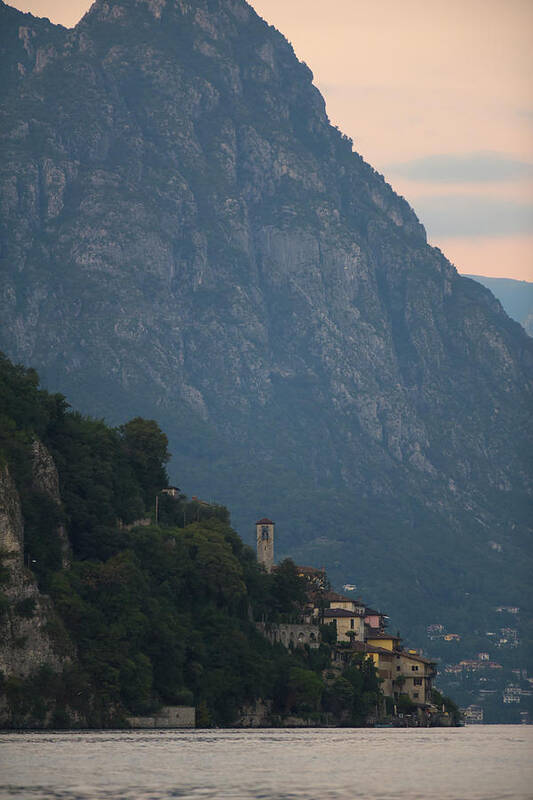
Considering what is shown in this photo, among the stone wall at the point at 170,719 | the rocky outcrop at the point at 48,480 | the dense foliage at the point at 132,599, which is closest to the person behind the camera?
the dense foliage at the point at 132,599

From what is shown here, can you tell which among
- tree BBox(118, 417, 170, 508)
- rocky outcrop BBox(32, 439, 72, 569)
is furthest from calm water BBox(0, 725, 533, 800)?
tree BBox(118, 417, 170, 508)

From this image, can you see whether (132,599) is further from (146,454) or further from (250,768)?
(250,768)

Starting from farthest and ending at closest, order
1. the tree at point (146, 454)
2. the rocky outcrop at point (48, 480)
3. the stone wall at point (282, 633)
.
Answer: the tree at point (146, 454)
the stone wall at point (282, 633)
the rocky outcrop at point (48, 480)

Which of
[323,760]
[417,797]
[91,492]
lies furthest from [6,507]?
[417,797]

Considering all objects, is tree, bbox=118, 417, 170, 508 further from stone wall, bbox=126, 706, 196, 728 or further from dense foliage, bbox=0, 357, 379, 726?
stone wall, bbox=126, 706, 196, 728

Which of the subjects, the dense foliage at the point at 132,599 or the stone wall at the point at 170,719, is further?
the stone wall at the point at 170,719

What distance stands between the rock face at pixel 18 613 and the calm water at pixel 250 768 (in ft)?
38.9

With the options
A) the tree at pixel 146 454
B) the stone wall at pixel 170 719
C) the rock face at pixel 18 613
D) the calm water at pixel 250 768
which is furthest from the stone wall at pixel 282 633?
the calm water at pixel 250 768

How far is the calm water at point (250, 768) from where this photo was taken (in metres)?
83.1

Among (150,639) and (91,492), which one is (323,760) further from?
(91,492)

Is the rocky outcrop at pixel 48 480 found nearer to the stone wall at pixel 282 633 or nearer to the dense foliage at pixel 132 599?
the dense foliage at pixel 132 599

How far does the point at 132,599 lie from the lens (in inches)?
6324

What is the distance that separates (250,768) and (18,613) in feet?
167

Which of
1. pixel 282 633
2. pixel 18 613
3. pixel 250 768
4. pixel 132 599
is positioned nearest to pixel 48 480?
pixel 132 599
